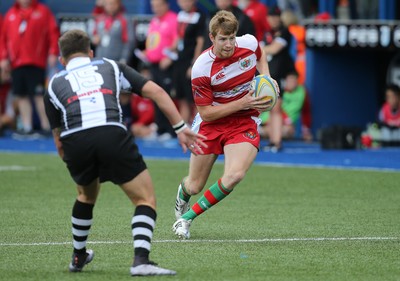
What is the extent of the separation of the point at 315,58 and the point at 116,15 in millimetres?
3509

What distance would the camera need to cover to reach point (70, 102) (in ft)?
24.7

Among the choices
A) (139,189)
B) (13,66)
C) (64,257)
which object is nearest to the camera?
(139,189)

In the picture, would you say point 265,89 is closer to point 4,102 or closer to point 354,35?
point 354,35

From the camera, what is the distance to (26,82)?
20.7 m

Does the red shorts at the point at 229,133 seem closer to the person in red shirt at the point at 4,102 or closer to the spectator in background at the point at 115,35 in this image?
the spectator in background at the point at 115,35

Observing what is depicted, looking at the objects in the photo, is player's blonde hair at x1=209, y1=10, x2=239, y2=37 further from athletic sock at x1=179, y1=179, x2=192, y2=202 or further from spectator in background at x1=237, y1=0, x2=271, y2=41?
spectator in background at x1=237, y1=0, x2=271, y2=41

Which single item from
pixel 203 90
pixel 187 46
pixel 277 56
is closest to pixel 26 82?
pixel 187 46

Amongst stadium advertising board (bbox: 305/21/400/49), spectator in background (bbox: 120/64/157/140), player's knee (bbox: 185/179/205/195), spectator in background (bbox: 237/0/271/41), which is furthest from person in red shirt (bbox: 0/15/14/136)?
player's knee (bbox: 185/179/205/195)

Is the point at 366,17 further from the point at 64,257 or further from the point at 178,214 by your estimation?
the point at 64,257

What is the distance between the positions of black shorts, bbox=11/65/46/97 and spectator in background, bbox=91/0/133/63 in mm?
1401

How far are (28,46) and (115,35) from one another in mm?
1738

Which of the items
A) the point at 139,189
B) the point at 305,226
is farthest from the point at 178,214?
the point at 139,189

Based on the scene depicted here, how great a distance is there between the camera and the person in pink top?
30.9 ft

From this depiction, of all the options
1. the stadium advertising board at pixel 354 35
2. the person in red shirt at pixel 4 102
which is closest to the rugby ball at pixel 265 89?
the stadium advertising board at pixel 354 35
